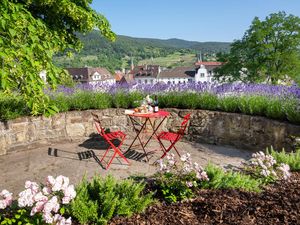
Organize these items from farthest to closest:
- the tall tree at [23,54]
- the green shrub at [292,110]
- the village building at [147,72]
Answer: the village building at [147,72]
the green shrub at [292,110]
the tall tree at [23,54]

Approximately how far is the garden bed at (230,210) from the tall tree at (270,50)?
1143 inches

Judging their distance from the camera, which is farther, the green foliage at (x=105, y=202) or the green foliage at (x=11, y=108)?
the green foliage at (x=11, y=108)

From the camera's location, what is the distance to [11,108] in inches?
255

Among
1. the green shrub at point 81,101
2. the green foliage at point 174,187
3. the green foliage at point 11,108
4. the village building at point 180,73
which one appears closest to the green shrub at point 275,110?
the green foliage at point 174,187

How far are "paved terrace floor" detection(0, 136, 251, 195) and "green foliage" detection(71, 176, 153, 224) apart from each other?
4.44 ft

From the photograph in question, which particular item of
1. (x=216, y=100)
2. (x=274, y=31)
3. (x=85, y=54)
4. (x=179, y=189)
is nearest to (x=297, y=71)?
(x=274, y=31)

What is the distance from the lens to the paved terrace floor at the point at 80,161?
4.90 meters

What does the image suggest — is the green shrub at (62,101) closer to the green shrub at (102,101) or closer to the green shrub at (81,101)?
the green shrub at (81,101)

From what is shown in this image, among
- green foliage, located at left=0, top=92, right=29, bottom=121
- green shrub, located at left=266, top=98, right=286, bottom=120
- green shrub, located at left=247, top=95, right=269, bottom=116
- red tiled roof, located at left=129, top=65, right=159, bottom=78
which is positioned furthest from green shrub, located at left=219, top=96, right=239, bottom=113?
red tiled roof, located at left=129, top=65, right=159, bottom=78

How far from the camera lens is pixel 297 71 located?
3117 cm

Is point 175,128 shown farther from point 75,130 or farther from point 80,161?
point 80,161

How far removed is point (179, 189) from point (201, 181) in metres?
0.31

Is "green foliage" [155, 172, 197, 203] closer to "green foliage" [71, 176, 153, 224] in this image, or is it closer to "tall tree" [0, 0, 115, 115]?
"green foliage" [71, 176, 153, 224]

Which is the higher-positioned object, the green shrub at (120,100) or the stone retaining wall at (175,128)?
the green shrub at (120,100)
